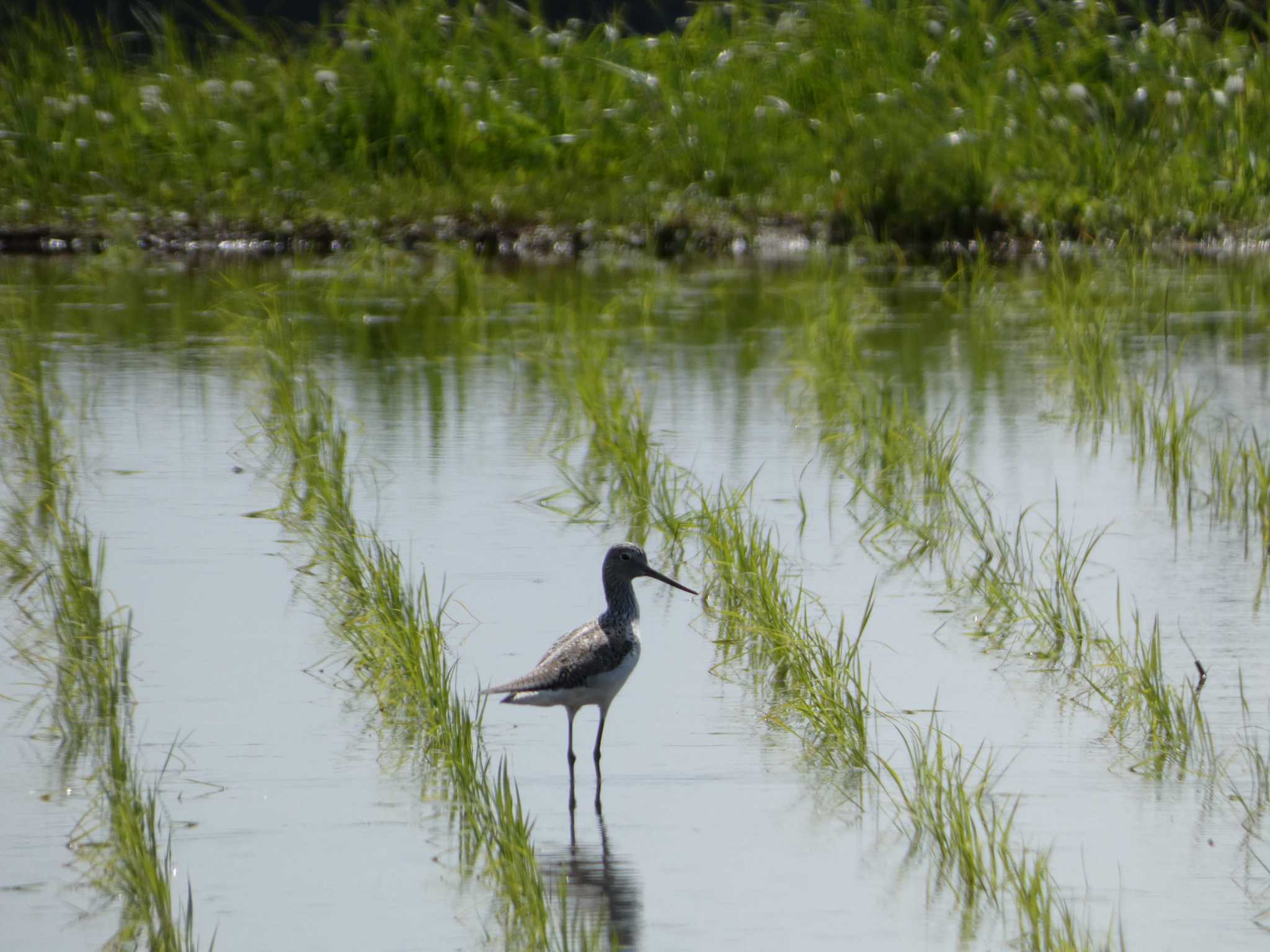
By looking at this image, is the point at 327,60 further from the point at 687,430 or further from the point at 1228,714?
the point at 1228,714

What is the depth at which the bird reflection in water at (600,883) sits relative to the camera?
→ 386cm

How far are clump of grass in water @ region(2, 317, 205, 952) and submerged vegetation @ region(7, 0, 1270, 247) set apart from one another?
293 inches

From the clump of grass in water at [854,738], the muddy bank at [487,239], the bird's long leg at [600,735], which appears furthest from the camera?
the muddy bank at [487,239]

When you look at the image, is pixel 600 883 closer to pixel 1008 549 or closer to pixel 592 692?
pixel 592 692

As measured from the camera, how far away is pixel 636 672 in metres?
5.43

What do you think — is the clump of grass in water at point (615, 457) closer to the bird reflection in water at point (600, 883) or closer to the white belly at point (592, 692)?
the white belly at point (592, 692)

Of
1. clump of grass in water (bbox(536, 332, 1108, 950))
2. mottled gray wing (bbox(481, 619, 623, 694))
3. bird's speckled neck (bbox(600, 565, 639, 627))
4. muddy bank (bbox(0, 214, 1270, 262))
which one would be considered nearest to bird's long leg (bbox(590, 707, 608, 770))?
mottled gray wing (bbox(481, 619, 623, 694))

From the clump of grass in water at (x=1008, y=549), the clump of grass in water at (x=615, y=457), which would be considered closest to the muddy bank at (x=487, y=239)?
the clump of grass in water at (x=615, y=457)

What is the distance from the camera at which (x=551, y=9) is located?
18.6 meters

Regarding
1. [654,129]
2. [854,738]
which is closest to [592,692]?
[854,738]

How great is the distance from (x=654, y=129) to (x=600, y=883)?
39.2ft

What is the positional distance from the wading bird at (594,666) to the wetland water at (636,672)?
0.19 metres

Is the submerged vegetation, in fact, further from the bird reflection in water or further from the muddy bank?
the bird reflection in water

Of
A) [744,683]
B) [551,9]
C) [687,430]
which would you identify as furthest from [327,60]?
[744,683]
